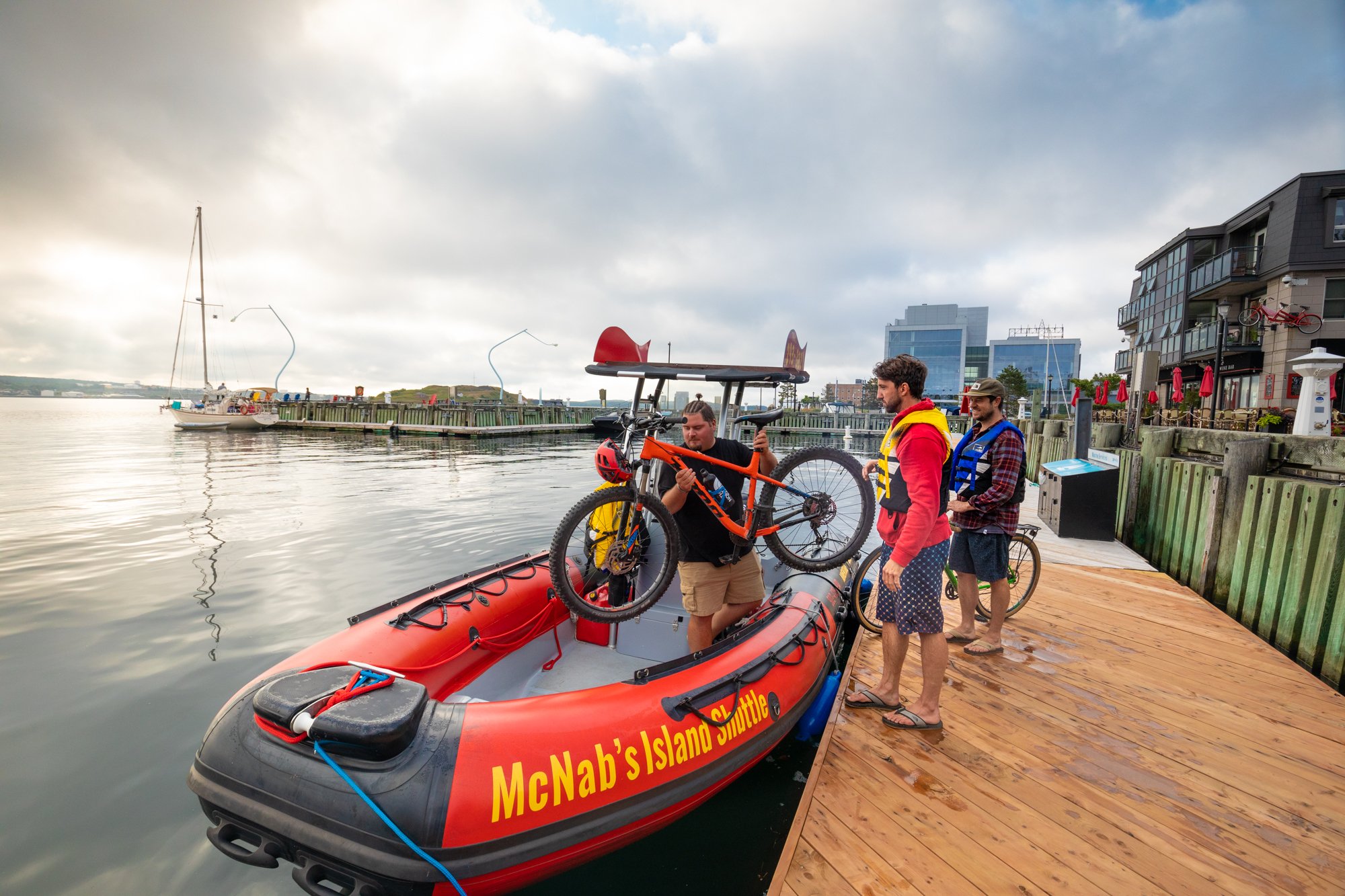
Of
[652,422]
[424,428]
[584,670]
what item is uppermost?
[652,422]

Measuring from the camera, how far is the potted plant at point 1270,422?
45.1 feet

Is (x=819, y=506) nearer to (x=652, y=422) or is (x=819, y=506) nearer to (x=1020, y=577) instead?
(x=652, y=422)

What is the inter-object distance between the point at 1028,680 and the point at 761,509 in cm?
230

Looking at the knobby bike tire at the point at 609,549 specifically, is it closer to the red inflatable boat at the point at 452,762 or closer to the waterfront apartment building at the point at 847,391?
the red inflatable boat at the point at 452,762

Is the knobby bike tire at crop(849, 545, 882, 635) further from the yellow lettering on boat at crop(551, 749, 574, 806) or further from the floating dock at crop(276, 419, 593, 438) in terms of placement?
the floating dock at crop(276, 419, 593, 438)

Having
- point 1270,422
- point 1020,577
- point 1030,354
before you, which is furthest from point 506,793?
point 1030,354

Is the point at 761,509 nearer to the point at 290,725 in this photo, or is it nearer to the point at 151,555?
the point at 290,725

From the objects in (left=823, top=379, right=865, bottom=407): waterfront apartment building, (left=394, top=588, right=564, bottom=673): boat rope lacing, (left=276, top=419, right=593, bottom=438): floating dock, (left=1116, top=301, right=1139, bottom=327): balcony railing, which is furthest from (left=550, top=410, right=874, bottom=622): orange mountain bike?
(left=823, top=379, right=865, bottom=407): waterfront apartment building

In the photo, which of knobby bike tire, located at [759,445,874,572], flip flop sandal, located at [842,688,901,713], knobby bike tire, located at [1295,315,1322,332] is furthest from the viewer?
knobby bike tire, located at [1295,315,1322,332]

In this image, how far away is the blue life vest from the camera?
154 inches

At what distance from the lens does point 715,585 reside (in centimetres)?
389

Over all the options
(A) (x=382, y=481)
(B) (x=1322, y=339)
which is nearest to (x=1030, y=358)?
(B) (x=1322, y=339)

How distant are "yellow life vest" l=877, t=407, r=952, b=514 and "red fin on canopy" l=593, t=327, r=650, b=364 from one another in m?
2.14

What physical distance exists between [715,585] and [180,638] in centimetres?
598
